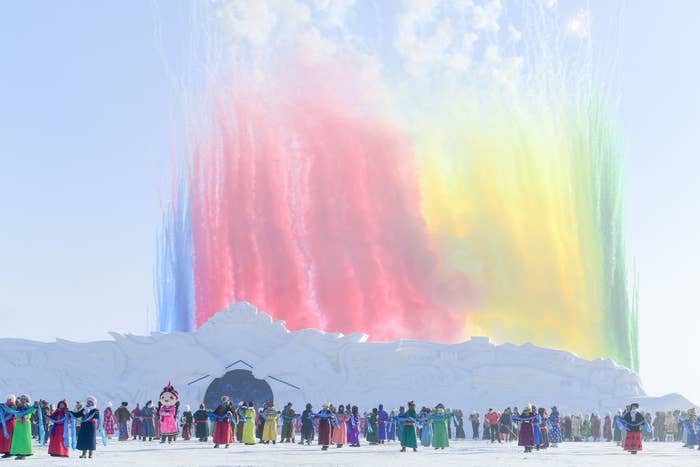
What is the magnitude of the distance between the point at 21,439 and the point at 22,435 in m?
0.13

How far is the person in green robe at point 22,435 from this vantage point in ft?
74.7

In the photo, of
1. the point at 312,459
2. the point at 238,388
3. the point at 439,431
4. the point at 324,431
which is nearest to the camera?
the point at 312,459

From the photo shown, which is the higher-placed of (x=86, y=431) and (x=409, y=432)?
(x=86, y=431)

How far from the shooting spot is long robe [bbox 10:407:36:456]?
2275 centimetres

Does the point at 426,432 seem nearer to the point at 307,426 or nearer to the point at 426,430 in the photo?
the point at 426,430

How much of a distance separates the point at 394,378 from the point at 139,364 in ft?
51.4

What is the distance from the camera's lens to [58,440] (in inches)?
929

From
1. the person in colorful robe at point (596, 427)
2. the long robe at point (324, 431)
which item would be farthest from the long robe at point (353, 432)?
the person in colorful robe at point (596, 427)

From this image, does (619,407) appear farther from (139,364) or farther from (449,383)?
(139,364)

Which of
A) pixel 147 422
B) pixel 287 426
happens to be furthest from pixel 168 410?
pixel 147 422

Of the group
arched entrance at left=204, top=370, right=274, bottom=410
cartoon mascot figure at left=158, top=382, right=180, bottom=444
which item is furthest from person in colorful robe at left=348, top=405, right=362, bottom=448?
arched entrance at left=204, top=370, right=274, bottom=410

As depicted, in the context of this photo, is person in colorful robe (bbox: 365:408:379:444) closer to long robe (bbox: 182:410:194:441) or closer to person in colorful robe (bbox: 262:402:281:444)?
person in colorful robe (bbox: 262:402:281:444)

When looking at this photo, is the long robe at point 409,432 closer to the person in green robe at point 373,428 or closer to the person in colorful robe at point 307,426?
the person in green robe at point 373,428

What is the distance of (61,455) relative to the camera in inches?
930
